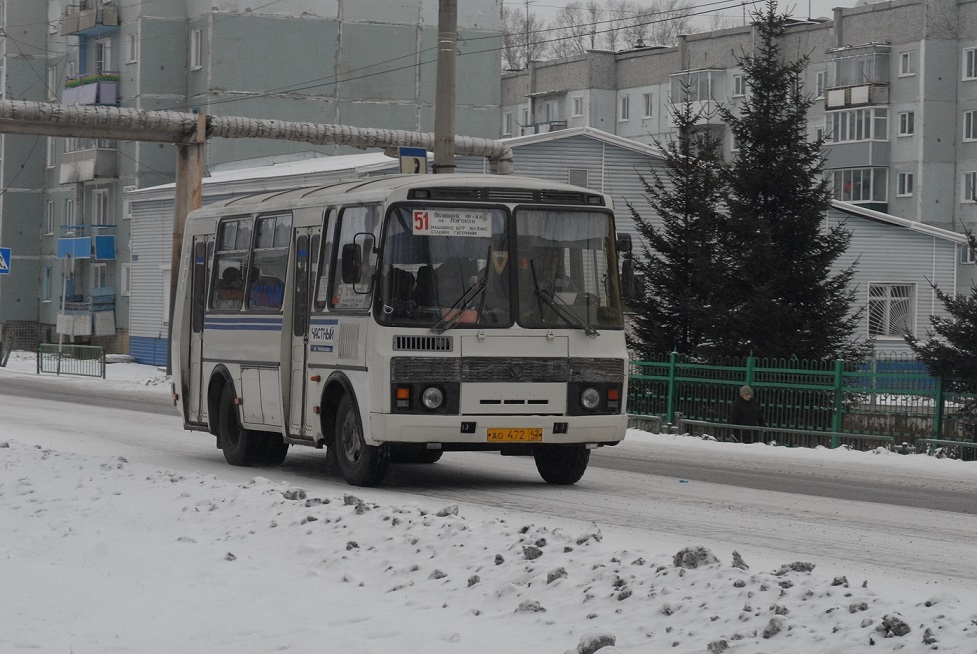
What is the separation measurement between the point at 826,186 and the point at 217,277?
11.9 meters

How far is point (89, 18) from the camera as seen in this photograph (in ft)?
223

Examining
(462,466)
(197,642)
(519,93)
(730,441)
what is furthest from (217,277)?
(519,93)

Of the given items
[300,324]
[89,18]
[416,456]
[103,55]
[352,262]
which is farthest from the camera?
[103,55]

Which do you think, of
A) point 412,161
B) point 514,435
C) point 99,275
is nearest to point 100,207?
point 99,275

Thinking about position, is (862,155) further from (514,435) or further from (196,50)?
(514,435)

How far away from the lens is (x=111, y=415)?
27.8 m

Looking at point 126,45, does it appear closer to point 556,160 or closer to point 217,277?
point 556,160

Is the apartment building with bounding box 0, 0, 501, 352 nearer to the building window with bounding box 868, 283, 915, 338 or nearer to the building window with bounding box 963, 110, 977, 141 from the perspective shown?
the building window with bounding box 868, 283, 915, 338

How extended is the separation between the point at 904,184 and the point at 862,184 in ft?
6.47

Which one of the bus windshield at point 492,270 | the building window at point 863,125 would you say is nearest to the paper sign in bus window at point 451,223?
the bus windshield at point 492,270

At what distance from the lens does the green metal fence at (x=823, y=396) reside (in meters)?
22.3

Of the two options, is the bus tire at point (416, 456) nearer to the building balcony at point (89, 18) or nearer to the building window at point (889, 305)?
the building window at point (889, 305)

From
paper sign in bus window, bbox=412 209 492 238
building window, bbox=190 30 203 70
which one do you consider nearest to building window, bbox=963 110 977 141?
building window, bbox=190 30 203 70

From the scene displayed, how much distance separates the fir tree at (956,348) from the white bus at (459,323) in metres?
8.27
